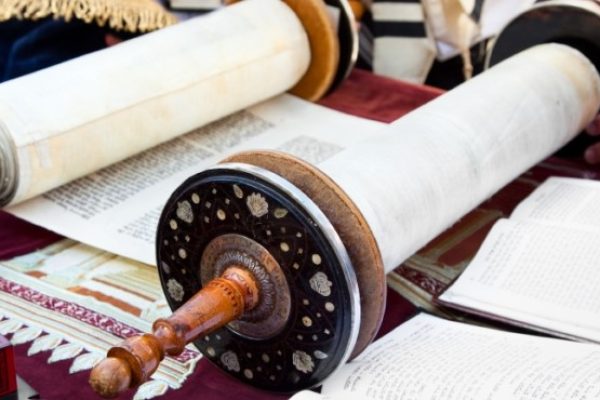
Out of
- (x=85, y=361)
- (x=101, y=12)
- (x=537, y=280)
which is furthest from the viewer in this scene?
(x=101, y=12)

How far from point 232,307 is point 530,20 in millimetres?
920

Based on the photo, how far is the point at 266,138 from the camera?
5.46 ft

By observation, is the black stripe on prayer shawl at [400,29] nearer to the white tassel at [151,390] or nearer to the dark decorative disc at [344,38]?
the dark decorative disc at [344,38]

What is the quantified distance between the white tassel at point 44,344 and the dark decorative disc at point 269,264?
179 millimetres

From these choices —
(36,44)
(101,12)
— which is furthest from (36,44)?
(101,12)

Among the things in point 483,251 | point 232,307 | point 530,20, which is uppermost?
point 530,20

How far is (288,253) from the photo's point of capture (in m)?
0.92

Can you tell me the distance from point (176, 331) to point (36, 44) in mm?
1078

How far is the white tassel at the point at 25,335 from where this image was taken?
3.57ft

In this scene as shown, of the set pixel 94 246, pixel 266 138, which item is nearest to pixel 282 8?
pixel 266 138

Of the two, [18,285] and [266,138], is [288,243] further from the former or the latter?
[266,138]

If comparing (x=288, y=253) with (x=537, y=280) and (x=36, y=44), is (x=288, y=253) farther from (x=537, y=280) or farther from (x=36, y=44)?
(x=36, y=44)

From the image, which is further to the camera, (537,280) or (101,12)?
(101,12)

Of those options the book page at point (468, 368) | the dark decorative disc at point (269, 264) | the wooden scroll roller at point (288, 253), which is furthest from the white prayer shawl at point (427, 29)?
the dark decorative disc at point (269, 264)
